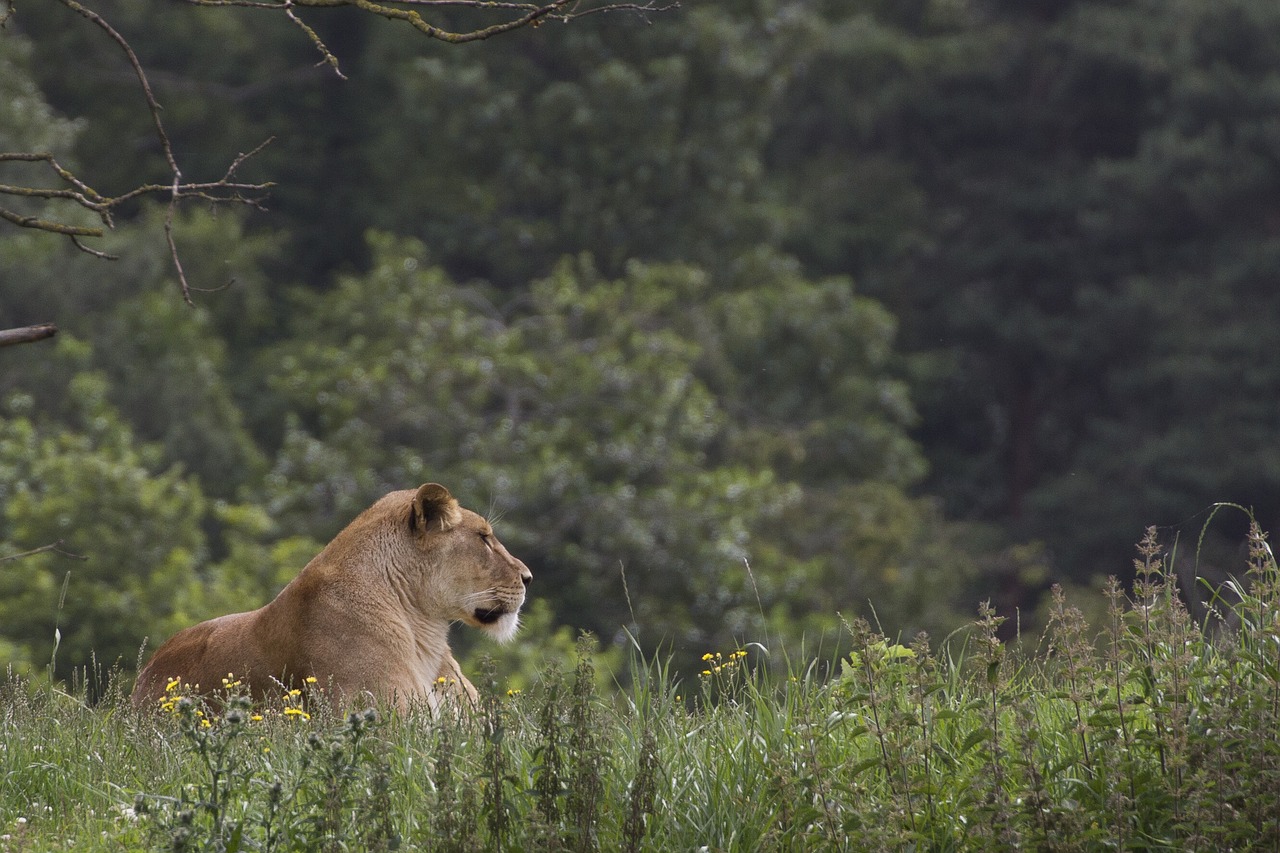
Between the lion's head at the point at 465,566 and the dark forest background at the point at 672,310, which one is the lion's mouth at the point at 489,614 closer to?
the lion's head at the point at 465,566

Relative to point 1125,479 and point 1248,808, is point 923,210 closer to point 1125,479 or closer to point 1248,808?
point 1125,479

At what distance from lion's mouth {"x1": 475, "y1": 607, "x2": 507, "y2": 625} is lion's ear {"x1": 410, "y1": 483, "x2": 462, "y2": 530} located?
346 millimetres

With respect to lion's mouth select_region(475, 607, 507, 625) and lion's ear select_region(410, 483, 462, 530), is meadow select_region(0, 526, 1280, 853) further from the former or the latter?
lion's mouth select_region(475, 607, 507, 625)

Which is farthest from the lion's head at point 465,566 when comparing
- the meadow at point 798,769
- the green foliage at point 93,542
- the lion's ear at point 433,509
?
the green foliage at point 93,542

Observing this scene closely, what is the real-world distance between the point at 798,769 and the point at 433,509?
2695 mm

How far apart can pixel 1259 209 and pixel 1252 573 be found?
90.0 feet

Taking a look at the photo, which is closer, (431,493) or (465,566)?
(431,493)

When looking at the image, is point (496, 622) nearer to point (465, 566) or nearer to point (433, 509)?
point (465, 566)

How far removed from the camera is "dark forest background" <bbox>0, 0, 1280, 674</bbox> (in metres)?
19.2

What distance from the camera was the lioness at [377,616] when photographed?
639 centimetres

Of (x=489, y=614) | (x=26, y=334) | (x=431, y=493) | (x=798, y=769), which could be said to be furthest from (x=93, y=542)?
(x=798, y=769)

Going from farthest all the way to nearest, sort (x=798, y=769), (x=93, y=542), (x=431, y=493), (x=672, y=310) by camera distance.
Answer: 1. (x=672, y=310)
2. (x=93, y=542)
3. (x=431, y=493)
4. (x=798, y=769)

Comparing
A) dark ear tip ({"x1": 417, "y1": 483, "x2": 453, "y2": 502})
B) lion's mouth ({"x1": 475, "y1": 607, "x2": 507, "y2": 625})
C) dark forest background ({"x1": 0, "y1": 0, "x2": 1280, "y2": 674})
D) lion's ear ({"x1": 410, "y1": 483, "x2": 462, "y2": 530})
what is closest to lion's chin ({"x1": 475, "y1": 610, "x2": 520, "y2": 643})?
lion's mouth ({"x1": 475, "y1": 607, "x2": 507, "y2": 625})

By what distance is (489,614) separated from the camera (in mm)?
7000
